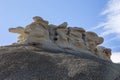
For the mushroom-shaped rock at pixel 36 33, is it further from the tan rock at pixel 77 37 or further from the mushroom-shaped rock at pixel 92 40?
the mushroom-shaped rock at pixel 92 40

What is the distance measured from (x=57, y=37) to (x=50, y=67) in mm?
4401

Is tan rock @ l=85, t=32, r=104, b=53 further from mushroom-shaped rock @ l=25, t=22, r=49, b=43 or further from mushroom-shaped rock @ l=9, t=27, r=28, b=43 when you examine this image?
mushroom-shaped rock @ l=9, t=27, r=28, b=43

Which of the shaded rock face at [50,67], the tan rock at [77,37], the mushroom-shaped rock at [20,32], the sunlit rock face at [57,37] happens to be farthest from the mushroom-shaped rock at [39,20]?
the shaded rock face at [50,67]

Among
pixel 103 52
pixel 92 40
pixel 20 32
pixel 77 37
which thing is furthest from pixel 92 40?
pixel 20 32

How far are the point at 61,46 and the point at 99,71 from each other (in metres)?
4.01

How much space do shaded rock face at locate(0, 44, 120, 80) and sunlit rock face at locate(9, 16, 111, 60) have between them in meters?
1.77

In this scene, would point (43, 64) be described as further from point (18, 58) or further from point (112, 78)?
point (112, 78)

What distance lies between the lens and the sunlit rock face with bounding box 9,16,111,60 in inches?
526

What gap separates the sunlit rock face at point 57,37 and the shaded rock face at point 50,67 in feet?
5.81

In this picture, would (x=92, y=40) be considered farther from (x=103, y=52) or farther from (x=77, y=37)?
(x=77, y=37)

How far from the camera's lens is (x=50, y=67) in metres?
10.2

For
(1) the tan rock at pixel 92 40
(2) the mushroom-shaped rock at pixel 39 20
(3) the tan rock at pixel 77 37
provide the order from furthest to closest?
1. (1) the tan rock at pixel 92 40
2. (3) the tan rock at pixel 77 37
3. (2) the mushroom-shaped rock at pixel 39 20

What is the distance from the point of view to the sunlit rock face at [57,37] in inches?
526

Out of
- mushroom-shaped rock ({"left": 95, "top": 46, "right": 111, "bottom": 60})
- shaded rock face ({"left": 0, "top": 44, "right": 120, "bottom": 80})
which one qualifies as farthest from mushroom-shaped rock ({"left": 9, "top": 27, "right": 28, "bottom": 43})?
mushroom-shaped rock ({"left": 95, "top": 46, "right": 111, "bottom": 60})
